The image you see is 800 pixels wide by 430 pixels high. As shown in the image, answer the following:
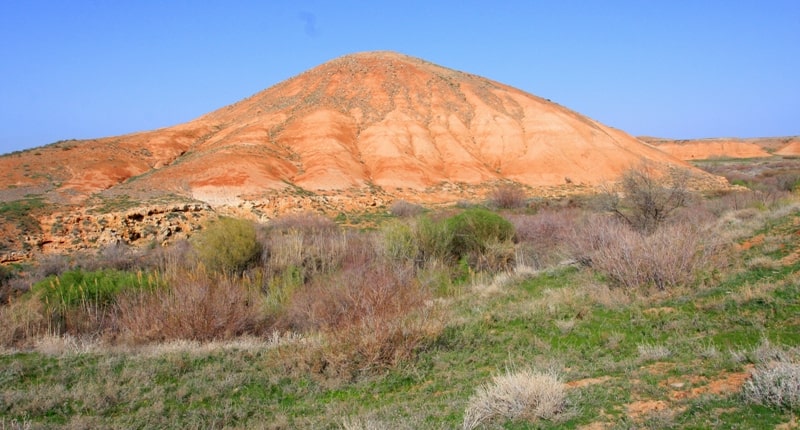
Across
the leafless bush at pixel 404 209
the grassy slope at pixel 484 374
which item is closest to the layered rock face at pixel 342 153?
the leafless bush at pixel 404 209

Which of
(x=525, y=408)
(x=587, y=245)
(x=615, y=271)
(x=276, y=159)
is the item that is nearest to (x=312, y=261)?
(x=587, y=245)

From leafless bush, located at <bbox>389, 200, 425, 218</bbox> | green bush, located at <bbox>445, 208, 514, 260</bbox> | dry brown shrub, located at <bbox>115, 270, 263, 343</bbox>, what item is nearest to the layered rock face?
leafless bush, located at <bbox>389, 200, 425, 218</bbox>

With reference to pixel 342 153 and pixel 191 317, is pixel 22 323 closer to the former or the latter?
pixel 191 317

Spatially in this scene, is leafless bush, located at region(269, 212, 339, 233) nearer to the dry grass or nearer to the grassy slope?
the grassy slope

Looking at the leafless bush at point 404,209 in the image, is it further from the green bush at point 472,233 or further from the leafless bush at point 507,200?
the green bush at point 472,233

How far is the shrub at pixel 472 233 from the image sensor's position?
17188 millimetres

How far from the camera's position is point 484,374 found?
6797mm

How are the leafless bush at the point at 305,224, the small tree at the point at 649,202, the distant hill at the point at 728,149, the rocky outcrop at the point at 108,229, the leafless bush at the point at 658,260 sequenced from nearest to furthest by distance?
the leafless bush at the point at 658,260, the small tree at the point at 649,202, the leafless bush at the point at 305,224, the rocky outcrop at the point at 108,229, the distant hill at the point at 728,149

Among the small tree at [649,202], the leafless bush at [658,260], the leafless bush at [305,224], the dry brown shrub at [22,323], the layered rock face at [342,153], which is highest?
the layered rock face at [342,153]

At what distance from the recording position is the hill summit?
36.4 m

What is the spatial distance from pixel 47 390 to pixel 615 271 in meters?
9.24

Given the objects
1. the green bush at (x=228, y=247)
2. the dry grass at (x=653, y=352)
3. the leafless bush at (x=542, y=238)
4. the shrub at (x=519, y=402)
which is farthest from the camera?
the leafless bush at (x=542, y=238)

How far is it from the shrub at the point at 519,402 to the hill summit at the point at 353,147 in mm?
29198

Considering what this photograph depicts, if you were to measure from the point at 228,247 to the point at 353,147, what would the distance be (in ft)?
A: 100
